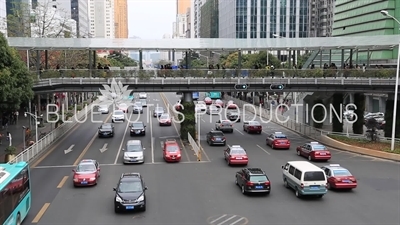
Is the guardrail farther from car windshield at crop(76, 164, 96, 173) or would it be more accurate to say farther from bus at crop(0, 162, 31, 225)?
bus at crop(0, 162, 31, 225)

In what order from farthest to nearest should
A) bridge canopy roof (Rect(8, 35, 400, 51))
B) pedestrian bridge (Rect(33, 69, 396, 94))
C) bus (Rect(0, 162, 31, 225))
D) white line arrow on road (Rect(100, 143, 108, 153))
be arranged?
pedestrian bridge (Rect(33, 69, 396, 94)) < bridge canopy roof (Rect(8, 35, 400, 51)) < white line arrow on road (Rect(100, 143, 108, 153)) < bus (Rect(0, 162, 31, 225))

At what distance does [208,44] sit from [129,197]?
84.8 ft

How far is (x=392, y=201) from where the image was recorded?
846 inches

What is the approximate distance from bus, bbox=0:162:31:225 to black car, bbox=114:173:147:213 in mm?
3773

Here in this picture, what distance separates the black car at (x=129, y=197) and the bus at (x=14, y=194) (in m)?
3.77

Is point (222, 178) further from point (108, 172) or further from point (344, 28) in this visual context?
Answer: point (344, 28)

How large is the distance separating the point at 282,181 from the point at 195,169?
6.26m

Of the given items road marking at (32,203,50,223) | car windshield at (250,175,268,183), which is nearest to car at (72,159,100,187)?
road marking at (32,203,50,223)

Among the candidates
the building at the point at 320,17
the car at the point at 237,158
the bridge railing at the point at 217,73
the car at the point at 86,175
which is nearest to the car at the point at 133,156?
the car at the point at 86,175

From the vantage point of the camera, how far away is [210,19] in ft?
575

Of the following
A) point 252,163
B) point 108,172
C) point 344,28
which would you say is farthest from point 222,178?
point 344,28

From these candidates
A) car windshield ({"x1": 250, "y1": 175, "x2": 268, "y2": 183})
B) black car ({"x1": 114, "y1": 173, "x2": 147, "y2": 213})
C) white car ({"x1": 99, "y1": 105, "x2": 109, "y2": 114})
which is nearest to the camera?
black car ({"x1": 114, "y1": 173, "x2": 147, "y2": 213})

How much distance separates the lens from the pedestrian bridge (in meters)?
40.2

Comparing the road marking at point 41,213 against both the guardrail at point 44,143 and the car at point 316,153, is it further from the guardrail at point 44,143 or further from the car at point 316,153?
the car at point 316,153
